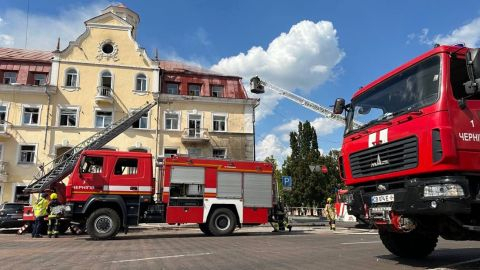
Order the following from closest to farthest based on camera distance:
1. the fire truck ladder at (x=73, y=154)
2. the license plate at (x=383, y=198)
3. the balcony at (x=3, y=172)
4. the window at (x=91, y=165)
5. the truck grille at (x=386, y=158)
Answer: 1. the truck grille at (x=386, y=158)
2. the license plate at (x=383, y=198)
3. the window at (x=91, y=165)
4. the fire truck ladder at (x=73, y=154)
5. the balcony at (x=3, y=172)

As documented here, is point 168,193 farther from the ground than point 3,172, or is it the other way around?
point 3,172

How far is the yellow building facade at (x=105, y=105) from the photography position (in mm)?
31906

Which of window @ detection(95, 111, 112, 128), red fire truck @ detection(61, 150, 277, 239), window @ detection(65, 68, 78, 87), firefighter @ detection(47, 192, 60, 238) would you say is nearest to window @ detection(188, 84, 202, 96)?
window @ detection(95, 111, 112, 128)

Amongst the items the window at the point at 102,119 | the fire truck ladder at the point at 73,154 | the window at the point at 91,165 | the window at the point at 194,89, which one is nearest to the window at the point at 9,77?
the window at the point at 102,119

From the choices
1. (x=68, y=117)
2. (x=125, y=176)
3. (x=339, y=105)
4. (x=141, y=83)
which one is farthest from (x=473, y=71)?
(x=68, y=117)

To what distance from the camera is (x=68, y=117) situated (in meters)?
A: 32.8

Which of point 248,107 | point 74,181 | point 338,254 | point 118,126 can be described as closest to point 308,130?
point 248,107

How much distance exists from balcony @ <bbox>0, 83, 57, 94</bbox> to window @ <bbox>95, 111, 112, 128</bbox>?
12.0ft

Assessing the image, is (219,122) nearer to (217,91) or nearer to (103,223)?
(217,91)

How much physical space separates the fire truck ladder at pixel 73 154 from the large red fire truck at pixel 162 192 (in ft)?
0.28

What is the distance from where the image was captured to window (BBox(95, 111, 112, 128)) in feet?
109

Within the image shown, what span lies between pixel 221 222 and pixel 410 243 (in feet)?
31.6

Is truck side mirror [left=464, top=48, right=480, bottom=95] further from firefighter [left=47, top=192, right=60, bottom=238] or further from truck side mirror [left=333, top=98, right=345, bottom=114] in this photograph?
firefighter [left=47, top=192, right=60, bottom=238]

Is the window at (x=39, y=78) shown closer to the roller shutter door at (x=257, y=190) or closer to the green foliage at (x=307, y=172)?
the roller shutter door at (x=257, y=190)
